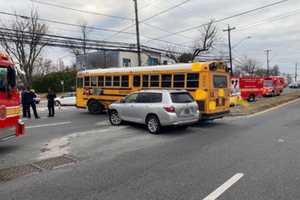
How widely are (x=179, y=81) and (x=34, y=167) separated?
8.00 m

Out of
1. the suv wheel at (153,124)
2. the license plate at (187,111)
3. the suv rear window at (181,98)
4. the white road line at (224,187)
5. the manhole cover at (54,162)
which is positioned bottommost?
the manhole cover at (54,162)

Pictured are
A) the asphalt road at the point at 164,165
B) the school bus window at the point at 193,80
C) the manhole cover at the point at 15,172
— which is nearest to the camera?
the asphalt road at the point at 164,165

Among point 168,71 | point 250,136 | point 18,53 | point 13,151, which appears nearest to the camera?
point 13,151

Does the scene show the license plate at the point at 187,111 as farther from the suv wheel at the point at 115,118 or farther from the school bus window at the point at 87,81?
the school bus window at the point at 87,81

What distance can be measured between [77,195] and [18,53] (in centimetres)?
3854

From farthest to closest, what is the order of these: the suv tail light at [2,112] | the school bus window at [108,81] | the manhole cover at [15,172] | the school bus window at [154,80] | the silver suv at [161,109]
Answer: the school bus window at [108,81]
the school bus window at [154,80]
the silver suv at [161,109]
the suv tail light at [2,112]
the manhole cover at [15,172]

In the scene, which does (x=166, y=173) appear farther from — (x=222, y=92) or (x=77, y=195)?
(x=222, y=92)

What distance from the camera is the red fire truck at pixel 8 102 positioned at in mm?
7453

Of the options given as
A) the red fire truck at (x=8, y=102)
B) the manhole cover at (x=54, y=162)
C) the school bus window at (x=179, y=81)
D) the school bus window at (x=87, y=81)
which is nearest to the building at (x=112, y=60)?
the school bus window at (x=87, y=81)

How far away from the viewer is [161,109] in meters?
10.2

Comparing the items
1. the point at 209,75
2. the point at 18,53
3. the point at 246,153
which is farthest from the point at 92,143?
the point at 18,53

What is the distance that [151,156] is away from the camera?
23.3 feet

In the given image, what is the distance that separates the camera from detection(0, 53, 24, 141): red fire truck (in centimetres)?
745

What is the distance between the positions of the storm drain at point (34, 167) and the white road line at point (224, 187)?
3.48m
